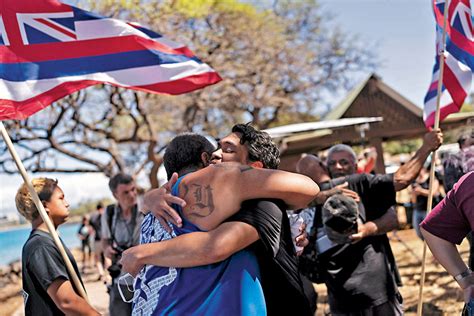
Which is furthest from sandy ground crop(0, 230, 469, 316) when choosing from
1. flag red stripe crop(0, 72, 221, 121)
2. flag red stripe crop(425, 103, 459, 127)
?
flag red stripe crop(0, 72, 221, 121)

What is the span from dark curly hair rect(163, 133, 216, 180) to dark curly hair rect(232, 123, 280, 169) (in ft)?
0.57

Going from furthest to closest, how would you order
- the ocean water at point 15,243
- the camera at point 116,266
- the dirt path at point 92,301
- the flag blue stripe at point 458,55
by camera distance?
the ocean water at point 15,243 < the dirt path at point 92,301 < the flag blue stripe at point 458,55 < the camera at point 116,266

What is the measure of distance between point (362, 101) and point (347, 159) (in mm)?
15451

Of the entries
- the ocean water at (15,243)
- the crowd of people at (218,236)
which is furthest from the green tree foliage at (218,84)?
the crowd of people at (218,236)

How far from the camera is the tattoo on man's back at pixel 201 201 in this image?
2.15m

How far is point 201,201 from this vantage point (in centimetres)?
217

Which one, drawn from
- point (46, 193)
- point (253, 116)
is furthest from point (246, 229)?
point (253, 116)

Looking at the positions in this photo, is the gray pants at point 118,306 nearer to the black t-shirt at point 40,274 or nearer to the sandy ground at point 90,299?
the black t-shirt at point 40,274

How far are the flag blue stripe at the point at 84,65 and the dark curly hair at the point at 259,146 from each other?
2326 mm

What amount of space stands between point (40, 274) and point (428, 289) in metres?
6.50

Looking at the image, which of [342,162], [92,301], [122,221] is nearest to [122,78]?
[122,221]

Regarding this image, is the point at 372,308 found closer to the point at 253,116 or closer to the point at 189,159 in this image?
the point at 189,159

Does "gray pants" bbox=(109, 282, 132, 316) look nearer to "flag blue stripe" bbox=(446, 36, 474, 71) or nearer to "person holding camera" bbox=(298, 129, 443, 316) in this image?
"person holding camera" bbox=(298, 129, 443, 316)

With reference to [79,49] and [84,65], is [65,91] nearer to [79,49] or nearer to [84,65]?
[84,65]
